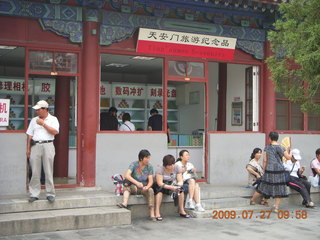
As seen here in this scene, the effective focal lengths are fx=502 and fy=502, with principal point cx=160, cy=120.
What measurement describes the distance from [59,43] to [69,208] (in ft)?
11.2

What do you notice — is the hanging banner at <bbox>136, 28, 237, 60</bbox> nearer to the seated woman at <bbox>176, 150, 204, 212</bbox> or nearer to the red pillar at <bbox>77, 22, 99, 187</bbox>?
the red pillar at <bbox>77, 22, 99, 187</bbox>

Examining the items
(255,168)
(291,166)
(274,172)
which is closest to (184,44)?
(255,168)

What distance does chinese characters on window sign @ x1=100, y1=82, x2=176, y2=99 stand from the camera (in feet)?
50.5

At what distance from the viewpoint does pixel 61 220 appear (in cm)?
833

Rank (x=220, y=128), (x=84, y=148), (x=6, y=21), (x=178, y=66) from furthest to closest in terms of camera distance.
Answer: (x=220, y=128) < (x=178, y=66) < (x=84, y=148) < (x=6, y=21)

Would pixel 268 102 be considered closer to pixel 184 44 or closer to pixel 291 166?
pixel 291 166

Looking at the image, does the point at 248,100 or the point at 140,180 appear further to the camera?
the point at 248,100

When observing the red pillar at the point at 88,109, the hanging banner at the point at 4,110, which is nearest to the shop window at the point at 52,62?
the red pillar at the point at 88,109

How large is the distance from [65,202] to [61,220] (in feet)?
2.47

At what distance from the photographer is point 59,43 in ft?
33.7

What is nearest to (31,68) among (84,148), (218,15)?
(84,148)

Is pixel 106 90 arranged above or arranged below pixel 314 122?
above

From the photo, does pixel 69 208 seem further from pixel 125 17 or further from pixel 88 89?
pixel 125 17

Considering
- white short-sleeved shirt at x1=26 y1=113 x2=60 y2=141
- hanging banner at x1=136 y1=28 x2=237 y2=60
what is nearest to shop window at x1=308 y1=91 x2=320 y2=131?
hanging banner at x1=136 y1=28 x2=237 y2=60
